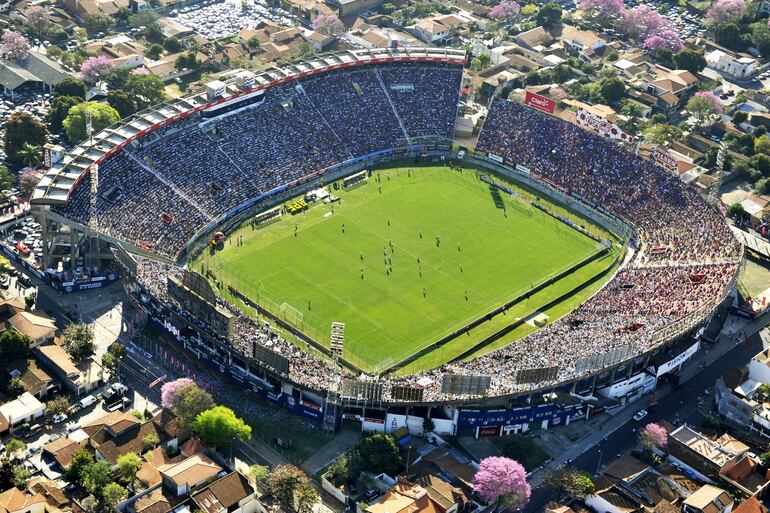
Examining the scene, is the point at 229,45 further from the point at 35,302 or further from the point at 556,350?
the point at 556,350

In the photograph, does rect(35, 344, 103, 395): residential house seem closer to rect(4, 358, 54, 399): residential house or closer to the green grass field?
rect(4, 358, 54, 399): residential house

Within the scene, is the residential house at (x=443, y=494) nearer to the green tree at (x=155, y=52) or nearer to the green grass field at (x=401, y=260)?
the green grass field at (x=401, y=260)

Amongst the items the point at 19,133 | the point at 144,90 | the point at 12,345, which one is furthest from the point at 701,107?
the point at 12,345

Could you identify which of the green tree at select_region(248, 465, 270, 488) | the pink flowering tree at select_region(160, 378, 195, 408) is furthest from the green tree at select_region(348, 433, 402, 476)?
the pink flowering tree at select_region(160, 378, 195, 408)

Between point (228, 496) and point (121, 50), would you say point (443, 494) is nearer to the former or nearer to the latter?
point (228, 496)

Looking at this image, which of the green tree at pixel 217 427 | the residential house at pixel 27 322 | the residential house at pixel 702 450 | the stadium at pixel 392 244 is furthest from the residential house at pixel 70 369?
the residential house at pixel 702 450

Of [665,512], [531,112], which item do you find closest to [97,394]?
[665,512]
